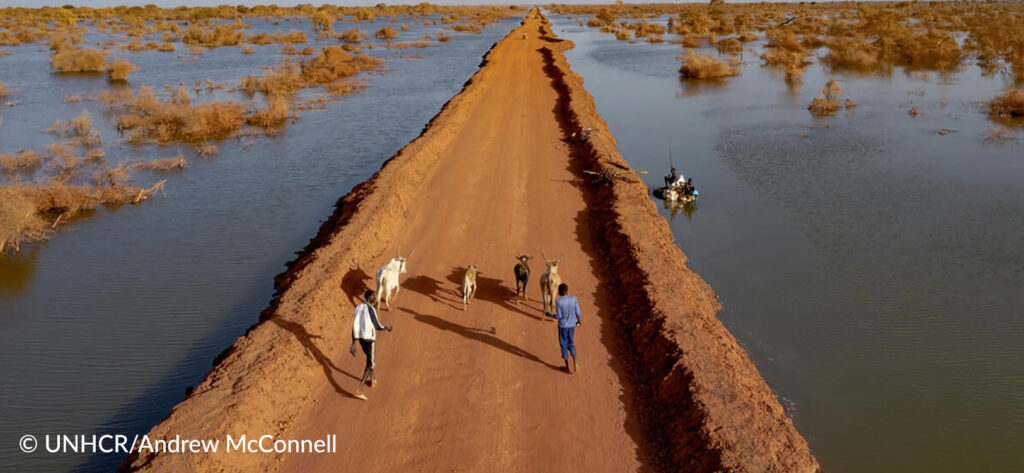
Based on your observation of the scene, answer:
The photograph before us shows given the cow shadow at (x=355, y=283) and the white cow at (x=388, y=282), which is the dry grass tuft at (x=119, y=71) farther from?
the white cow at (x=388, y=282)

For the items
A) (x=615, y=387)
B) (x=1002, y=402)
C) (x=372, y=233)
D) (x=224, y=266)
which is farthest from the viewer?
(x=224, y=266)

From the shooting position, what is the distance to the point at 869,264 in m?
15.7

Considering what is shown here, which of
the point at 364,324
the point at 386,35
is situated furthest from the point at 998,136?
the point at 386,35

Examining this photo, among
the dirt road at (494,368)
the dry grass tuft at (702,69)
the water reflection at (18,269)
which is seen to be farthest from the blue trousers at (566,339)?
the dry grass tuft at (702,69)

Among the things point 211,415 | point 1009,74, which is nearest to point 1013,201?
point 211,415

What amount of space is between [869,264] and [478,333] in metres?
10.6

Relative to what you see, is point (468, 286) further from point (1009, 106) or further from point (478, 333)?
point (1009, 106)

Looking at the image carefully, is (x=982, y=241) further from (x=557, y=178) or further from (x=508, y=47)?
(x=508, y=47)

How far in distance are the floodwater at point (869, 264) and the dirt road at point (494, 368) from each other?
1652 mm

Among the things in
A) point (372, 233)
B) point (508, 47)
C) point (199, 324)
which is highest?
point (508, 47)

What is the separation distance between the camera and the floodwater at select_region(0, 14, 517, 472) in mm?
10812

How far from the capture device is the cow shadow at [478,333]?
1014cm

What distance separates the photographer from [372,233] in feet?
47.6

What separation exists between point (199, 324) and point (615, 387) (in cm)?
895
